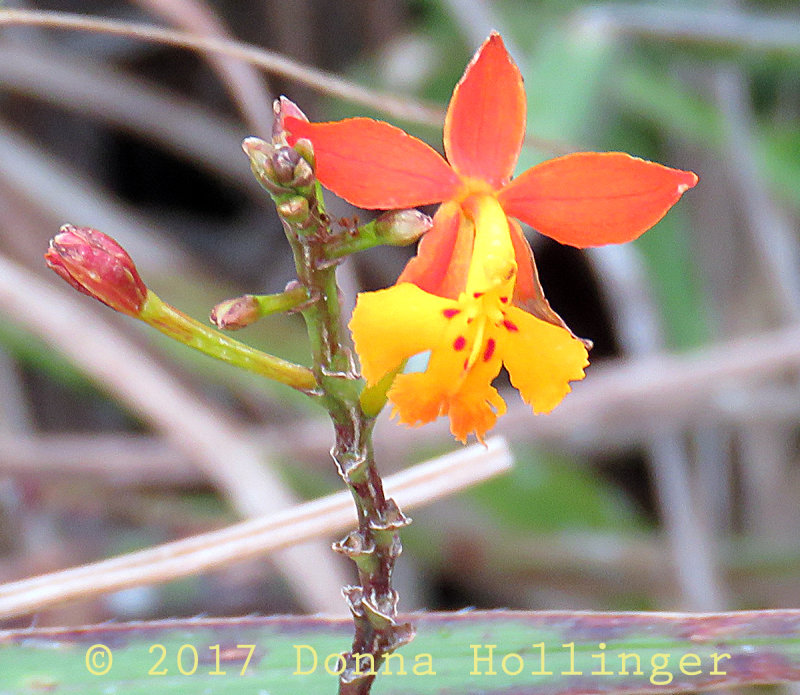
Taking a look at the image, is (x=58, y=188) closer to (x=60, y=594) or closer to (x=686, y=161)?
(x=60, y=594)

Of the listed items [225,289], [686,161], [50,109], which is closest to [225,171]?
[225,289]

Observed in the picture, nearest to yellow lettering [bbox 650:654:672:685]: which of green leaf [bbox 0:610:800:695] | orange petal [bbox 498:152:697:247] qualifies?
green leaf [bbox 0:610:800:695]

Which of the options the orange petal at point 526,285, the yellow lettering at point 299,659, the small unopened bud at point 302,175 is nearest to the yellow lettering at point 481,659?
the yellow lettering at point 299,659

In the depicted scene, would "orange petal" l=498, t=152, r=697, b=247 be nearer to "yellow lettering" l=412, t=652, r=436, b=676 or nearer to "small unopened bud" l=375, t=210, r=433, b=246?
"small unopened bud" l=375, t=210, r=433, b=246

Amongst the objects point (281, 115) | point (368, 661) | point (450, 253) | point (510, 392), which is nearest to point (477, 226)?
point (450, 253)

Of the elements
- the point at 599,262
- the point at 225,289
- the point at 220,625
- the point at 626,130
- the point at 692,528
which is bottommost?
the point at 220,625

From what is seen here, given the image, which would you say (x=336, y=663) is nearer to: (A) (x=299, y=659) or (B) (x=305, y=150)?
(A) (x=299, y=659)

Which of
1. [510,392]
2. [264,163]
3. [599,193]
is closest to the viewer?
[264,163]
